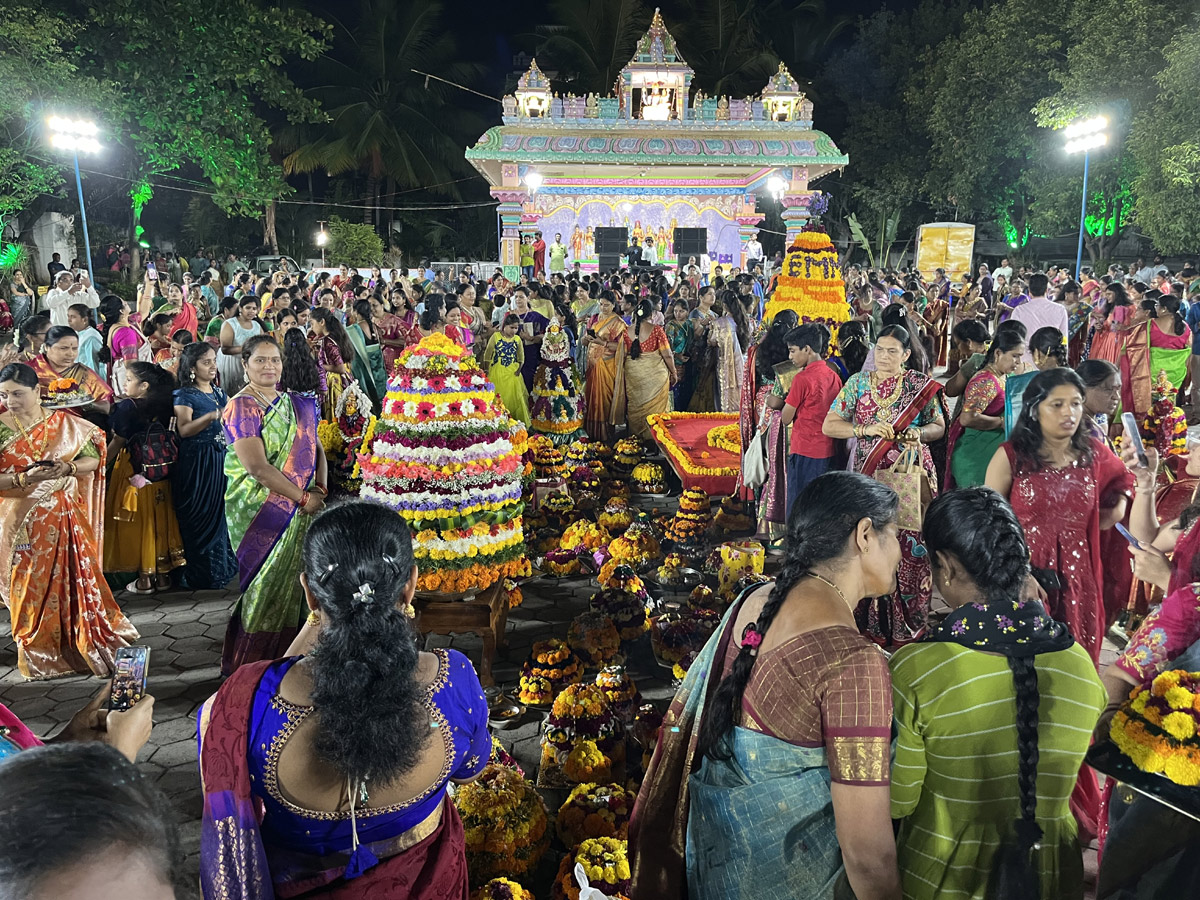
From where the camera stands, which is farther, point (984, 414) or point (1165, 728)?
point (984, 414)

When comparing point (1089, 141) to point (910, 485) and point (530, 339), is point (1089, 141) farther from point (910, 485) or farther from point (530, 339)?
point (910, 485)

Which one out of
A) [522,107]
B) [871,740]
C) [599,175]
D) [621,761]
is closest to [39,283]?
[522,107]

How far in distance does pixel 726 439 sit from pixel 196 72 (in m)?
12.6

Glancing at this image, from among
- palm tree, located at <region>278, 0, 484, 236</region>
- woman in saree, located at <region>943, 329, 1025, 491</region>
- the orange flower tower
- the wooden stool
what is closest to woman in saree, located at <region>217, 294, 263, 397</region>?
the wooden stool

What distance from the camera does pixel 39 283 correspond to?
18312 millimetres

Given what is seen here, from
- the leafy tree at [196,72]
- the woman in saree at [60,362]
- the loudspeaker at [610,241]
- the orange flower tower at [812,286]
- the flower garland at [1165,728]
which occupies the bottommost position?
the flower garland at [1165,728]

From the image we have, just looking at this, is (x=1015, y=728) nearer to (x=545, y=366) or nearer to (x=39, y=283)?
(x=545, y=366)

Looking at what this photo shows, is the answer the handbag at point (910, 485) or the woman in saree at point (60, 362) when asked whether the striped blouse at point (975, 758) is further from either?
the woman in saree at point (60, 362)

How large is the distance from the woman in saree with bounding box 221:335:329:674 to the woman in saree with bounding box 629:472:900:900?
2.29 meters

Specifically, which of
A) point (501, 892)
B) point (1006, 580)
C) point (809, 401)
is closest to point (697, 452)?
point (809, 401)

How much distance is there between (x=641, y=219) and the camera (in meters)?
21.7

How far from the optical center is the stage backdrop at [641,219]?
21.5m

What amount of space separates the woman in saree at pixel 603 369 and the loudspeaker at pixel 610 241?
13.6m

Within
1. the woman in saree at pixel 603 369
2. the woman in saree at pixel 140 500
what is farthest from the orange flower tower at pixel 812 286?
the woman in saree at pixel 140 500
